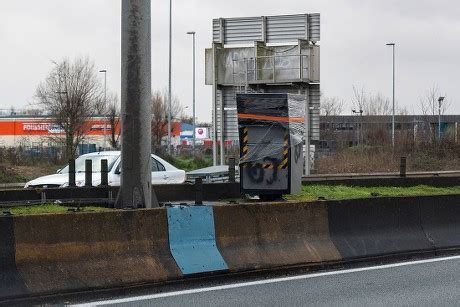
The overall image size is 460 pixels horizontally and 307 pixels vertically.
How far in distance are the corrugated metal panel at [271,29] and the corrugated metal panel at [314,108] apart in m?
2.12

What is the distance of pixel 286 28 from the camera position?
3203cm

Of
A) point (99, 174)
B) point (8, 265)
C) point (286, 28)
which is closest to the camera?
point (8, 265)

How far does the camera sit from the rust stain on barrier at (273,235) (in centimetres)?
1020

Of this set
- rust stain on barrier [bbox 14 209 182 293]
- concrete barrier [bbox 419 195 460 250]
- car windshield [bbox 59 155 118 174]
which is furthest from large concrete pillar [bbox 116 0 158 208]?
car windshield [bbox 59 155 118 174]

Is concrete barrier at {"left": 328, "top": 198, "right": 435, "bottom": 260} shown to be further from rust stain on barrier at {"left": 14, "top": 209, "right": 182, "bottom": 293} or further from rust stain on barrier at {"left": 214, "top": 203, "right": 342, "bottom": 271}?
rust stain on barrier at {"left": 14, "top": 209, "right": 182, "bottom": 293}

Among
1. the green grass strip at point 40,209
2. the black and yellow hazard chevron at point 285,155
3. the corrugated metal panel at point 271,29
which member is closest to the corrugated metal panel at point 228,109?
the corrugated metal panel at point 271,29

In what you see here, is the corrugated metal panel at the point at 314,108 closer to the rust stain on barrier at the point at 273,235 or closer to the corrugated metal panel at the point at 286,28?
the corrugated metal panel at the point at 286,28

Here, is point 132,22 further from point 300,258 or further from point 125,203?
point 300,258

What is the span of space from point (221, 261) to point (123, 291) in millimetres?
1617

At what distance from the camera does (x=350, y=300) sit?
28.7 ft

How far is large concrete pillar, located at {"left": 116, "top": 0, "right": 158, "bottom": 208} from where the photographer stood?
1094 centimetres

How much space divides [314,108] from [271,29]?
3849 millimetres

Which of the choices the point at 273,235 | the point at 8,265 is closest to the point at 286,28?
the point at 273,235

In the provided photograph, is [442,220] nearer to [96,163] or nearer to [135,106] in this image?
[135,106]
